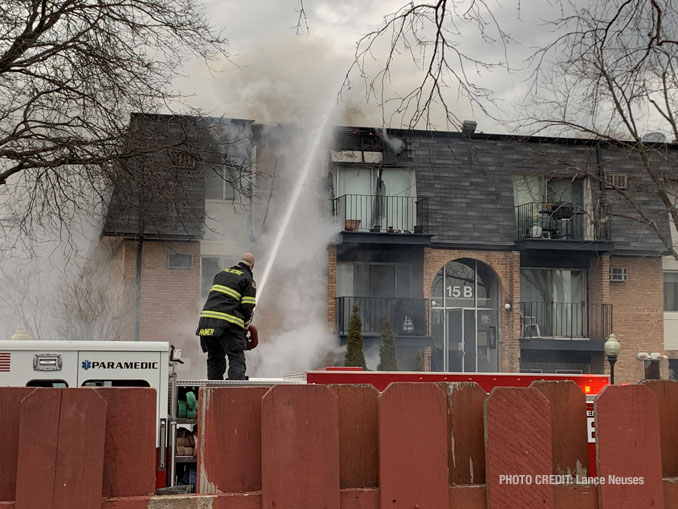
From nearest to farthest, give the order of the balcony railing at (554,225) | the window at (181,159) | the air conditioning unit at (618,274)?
the window at (181,159) < the balcony railing at (554,225) < the air conditioning unit at (618,274)

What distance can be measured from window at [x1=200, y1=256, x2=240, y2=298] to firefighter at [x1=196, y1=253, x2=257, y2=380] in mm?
14898

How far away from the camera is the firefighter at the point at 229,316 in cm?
885

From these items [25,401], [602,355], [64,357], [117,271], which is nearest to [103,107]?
[64,357]

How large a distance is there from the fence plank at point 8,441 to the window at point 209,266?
69.9 feet

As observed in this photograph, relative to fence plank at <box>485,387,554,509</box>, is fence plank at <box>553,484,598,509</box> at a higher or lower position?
lower

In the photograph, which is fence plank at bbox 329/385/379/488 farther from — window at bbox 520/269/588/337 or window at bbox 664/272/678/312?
window at bbox 664/272/678/312

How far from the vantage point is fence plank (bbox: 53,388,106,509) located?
2.61 meters

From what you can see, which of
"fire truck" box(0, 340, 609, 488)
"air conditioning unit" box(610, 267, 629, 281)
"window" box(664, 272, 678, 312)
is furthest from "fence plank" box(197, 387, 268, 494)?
"window" box(664, 272, 678, 312)

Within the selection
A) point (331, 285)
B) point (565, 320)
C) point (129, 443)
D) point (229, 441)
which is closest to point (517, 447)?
point (229, 441)

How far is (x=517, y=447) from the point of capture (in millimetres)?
2828

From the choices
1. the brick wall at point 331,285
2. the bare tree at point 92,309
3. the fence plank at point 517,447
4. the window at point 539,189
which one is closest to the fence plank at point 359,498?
the fence plank at point 517,447

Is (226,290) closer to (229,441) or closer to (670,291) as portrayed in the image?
(229,441)

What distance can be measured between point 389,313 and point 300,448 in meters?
22.3

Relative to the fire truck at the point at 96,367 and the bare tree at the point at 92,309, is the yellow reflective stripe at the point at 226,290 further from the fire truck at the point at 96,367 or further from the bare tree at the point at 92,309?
the bare tree at the point at 92,309
